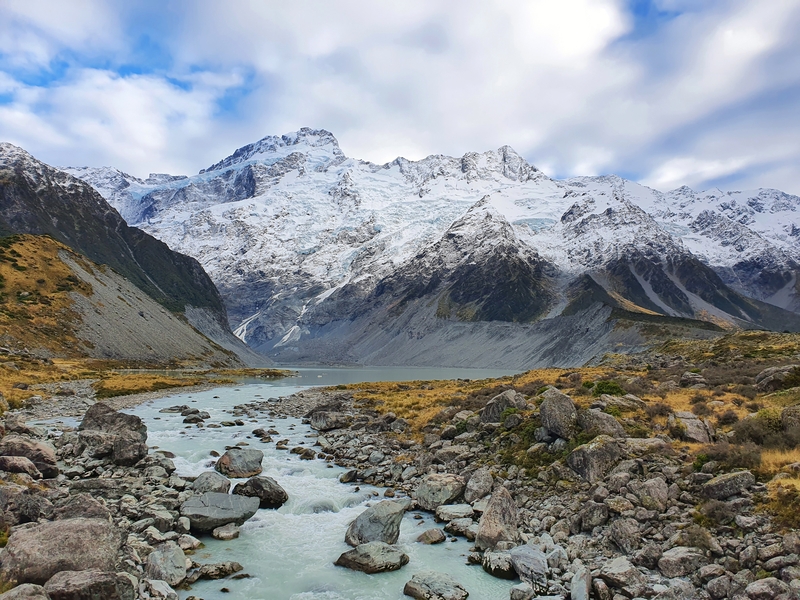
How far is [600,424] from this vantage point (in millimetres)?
22969

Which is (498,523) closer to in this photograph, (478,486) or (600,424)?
(478,486)

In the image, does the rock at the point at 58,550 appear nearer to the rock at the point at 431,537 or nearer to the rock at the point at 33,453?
the rock at the point at 33,453

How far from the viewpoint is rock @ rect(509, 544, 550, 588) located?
15.6 metres

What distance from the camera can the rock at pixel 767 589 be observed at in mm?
11812

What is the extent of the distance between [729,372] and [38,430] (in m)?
51.7

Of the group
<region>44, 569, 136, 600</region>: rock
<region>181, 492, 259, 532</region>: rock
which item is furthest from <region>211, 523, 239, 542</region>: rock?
<region>44, 569, 136, 600</region>: rock

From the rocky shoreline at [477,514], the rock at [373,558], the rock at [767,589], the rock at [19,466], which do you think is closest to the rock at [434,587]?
the rocky shoreline at [477,514]

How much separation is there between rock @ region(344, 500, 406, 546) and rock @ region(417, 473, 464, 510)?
311 cm

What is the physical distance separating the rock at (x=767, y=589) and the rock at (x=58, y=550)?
1624cm

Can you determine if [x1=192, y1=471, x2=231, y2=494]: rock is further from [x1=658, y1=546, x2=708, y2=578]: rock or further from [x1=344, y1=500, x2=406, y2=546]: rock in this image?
[x1=658, y1=546, x2=708, y2=578]: rock

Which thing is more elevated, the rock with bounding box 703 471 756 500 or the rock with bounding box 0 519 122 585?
the rock with bounding box 703 471 756 500

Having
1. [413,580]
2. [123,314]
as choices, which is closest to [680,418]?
[413,580]

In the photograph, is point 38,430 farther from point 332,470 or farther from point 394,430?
point 394,430

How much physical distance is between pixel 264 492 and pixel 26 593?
13.2 metres
